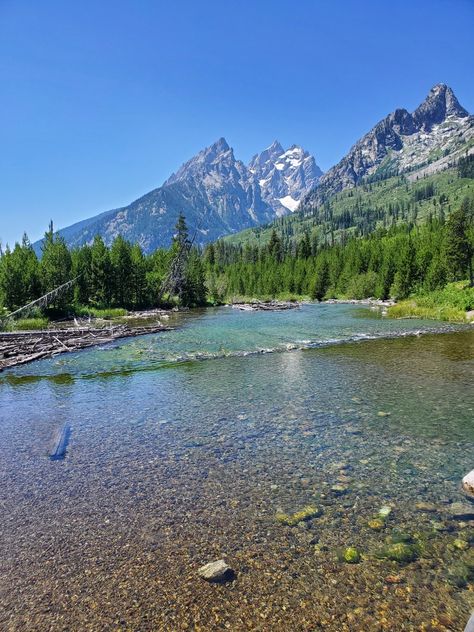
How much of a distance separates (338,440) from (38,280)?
67108mm

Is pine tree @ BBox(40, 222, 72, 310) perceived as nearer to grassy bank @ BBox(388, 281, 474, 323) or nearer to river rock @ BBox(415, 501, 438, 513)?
grassy bank @ BBox(388, 281, 474, 323)

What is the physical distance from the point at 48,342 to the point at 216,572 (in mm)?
33189

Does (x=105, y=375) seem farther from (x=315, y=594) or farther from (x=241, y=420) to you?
(x=315, y=594)

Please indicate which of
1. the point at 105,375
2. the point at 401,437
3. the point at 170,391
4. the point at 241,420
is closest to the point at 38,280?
the point at 105,375

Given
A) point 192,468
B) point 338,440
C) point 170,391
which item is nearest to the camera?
point 192,468

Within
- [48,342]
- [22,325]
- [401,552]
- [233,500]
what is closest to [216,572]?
[233,500]

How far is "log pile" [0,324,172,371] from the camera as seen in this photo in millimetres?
29353

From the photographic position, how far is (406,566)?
22.8ft

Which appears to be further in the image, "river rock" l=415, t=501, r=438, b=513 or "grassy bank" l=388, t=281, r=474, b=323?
"grassy bank" l=388, t=281, r=474, b=323

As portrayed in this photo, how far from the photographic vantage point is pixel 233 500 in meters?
9.24

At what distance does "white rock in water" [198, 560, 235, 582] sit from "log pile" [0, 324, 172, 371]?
24.3m

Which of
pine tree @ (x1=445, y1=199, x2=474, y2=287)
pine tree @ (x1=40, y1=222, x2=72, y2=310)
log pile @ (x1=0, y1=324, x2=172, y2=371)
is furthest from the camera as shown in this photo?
pine tree @ (x1=445, y1=199, x2=474, y2=287)

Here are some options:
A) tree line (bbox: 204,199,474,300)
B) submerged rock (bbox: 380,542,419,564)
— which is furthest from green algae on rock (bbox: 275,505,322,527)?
tree line (bbox: 204,199,474,300)

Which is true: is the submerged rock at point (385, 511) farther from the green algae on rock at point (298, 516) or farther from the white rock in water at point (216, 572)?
the white rock in water at point (216, 572)
